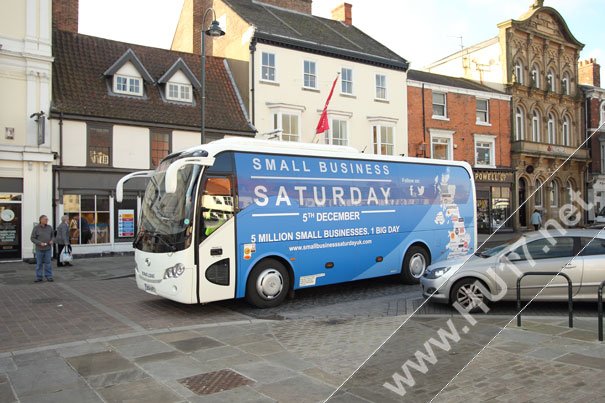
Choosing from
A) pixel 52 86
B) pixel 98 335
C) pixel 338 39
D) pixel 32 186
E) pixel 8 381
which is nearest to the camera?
pixel 8 381

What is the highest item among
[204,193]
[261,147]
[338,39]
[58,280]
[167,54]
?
[338,39]

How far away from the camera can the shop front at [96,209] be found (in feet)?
64.1

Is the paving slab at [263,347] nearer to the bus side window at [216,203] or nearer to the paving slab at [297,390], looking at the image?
the paving slab at [297,390]

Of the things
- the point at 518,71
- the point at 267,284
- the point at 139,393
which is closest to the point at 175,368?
the point at 139,393

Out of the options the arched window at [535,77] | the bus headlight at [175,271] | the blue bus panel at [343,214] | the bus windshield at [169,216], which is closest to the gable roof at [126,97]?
the bus windshield at [169,216]

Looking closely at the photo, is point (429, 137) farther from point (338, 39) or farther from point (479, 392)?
point (479, 392)

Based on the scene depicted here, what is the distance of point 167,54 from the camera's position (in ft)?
79.7

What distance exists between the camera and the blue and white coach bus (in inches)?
350

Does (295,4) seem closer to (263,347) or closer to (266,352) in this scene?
(263,347)

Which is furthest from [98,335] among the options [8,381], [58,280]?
[58,280]

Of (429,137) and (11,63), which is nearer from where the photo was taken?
(11,63)

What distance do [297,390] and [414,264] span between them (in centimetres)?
794

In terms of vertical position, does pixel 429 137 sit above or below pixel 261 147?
above

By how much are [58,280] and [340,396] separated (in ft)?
43.5
